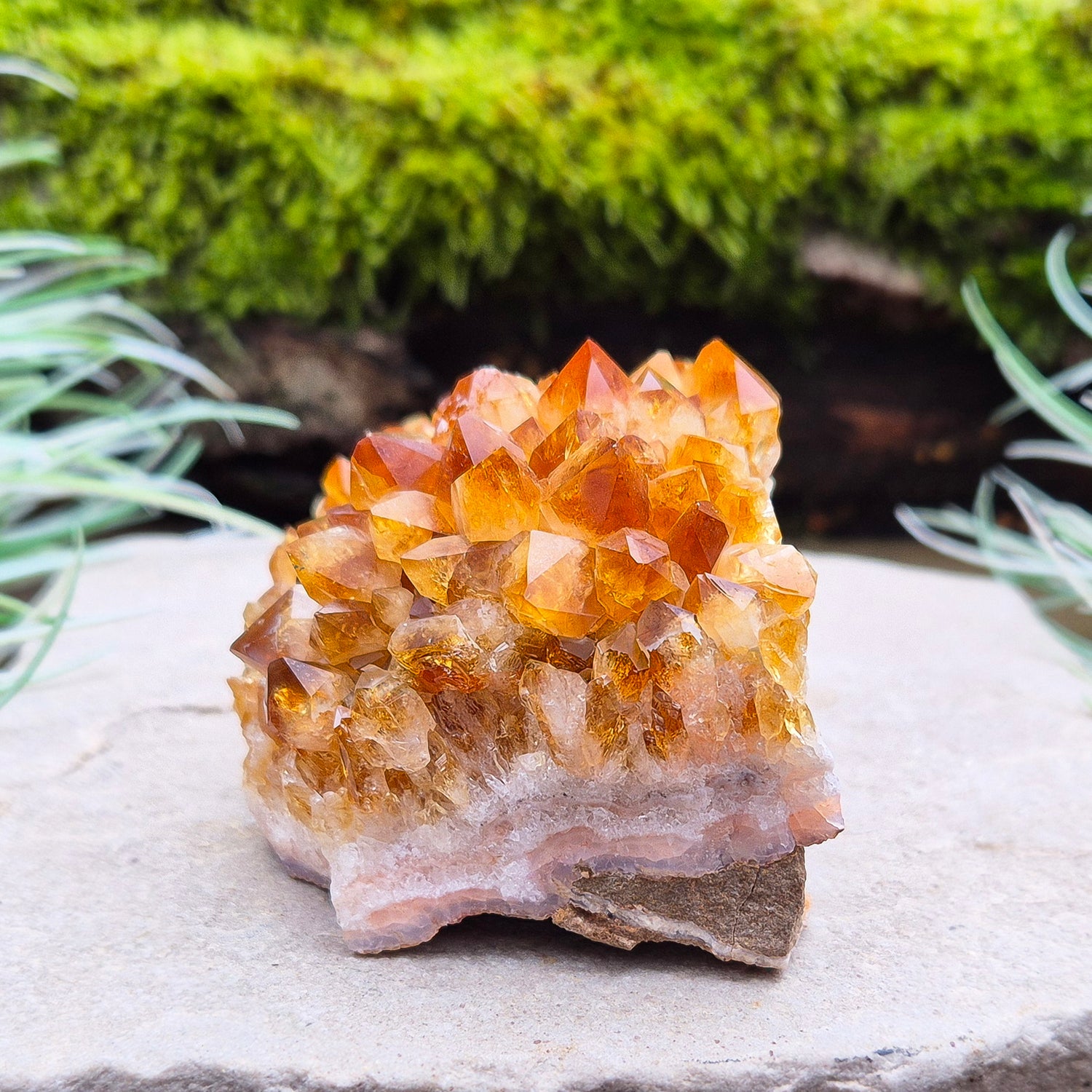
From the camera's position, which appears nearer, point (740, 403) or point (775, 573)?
point (775, 573)

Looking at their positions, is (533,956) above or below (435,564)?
below

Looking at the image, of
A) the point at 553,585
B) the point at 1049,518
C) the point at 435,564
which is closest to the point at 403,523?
the point at 435,564

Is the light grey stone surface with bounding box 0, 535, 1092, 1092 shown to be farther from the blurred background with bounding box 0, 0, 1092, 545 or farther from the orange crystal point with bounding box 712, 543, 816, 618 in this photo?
the blurred background with bounding box 0, 0, 1092, 545

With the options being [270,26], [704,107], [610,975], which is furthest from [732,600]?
[270,26]

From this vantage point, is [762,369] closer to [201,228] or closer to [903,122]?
[903,122]

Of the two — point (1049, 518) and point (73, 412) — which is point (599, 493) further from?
point (73, 412)

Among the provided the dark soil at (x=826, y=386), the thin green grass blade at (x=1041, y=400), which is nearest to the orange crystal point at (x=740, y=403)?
the thin green grass blade at (x=1041, y=400)
